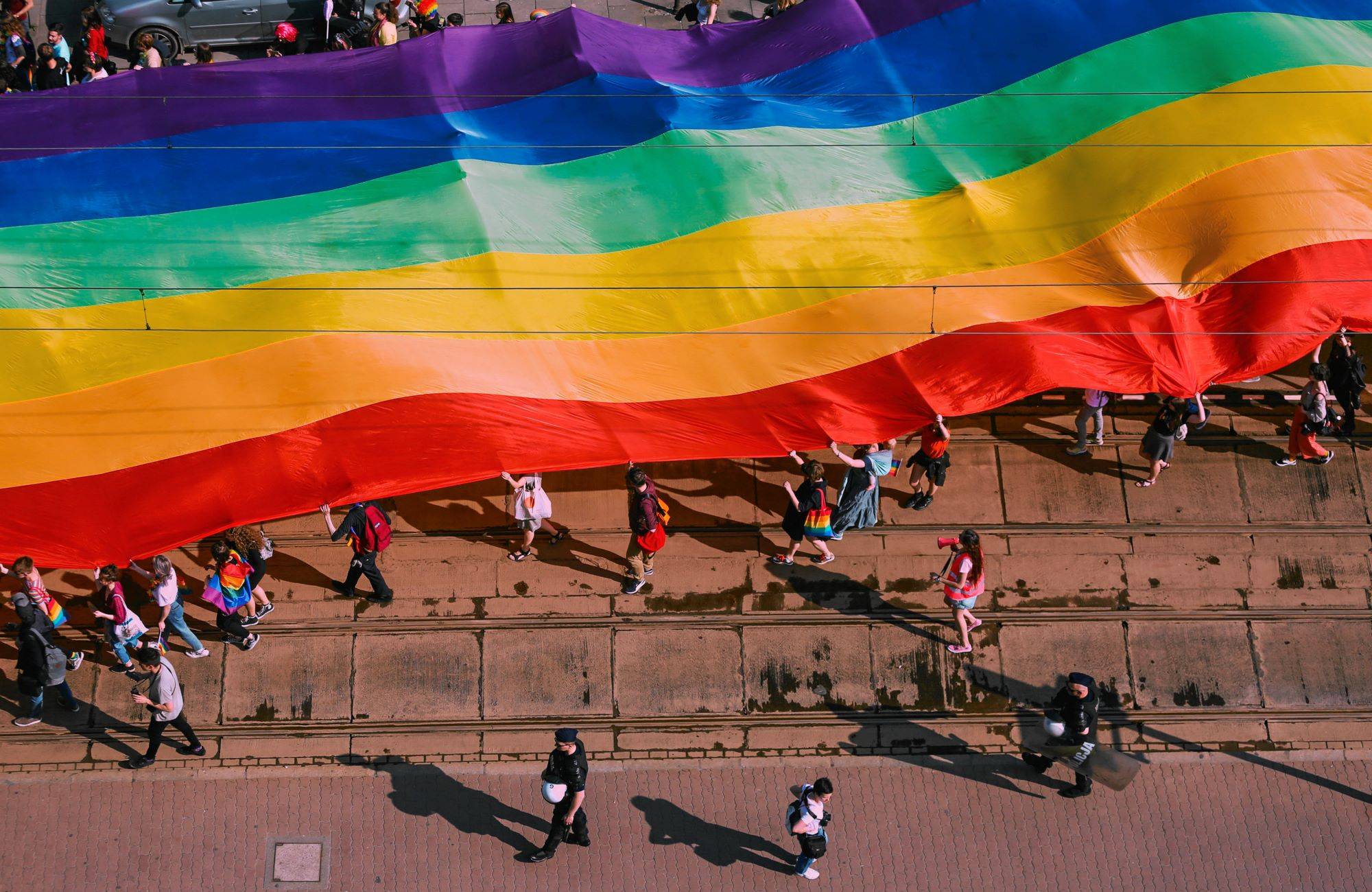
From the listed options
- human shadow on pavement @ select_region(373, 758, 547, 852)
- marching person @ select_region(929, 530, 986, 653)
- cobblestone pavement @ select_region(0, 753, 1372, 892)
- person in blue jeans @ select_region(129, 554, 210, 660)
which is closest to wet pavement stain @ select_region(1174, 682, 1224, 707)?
cobblestone pavement @ select_region(0, 753, 1372, 892)

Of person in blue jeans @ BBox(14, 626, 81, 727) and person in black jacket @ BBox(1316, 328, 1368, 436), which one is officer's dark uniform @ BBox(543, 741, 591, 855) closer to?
person in blue jeans @ BBox(14, 626, 81, 727)

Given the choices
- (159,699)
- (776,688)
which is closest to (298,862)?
(159,699)

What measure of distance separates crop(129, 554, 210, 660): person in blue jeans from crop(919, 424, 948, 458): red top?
7909mm

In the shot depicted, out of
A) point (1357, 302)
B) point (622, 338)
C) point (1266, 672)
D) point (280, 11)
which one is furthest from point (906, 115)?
point (280, 11)

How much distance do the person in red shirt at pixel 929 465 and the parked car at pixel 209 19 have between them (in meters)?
9.97

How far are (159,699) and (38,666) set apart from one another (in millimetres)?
1420

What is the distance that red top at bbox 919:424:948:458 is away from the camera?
13.0m

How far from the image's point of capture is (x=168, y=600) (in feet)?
40.2

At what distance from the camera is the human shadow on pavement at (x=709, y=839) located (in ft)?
39.9

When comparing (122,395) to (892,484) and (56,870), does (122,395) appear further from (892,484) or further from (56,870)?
(892,484)

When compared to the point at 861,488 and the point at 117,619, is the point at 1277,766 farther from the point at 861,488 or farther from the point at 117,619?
the point at 117,619

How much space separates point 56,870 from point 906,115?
11.8 m

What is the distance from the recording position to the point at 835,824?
12328mm

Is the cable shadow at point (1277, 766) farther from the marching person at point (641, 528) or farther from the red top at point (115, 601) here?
the red top at point (115, 601)
